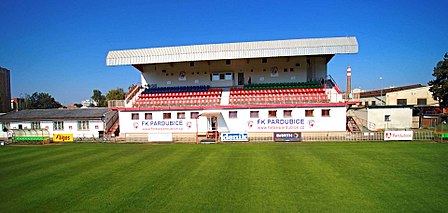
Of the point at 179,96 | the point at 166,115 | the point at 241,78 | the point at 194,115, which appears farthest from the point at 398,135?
the point at 179,96

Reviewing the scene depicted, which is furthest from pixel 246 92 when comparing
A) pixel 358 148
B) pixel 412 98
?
pixel 412 98

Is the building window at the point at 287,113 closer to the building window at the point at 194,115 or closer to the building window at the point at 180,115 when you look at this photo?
the building window at the point at 194,115

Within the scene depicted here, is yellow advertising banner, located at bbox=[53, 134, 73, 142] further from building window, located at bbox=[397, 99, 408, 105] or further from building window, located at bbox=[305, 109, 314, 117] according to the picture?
building window, located at bbox=[397, 99, 408, 105]

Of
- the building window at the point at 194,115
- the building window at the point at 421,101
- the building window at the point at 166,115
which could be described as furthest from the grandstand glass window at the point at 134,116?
the building window at the point at 421,101

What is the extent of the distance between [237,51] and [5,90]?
67.1m

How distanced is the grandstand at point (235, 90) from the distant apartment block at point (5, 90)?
167ft

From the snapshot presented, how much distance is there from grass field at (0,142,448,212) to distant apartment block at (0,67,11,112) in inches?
2300

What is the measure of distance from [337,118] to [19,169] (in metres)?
25.1

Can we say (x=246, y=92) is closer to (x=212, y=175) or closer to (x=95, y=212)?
(x=212, y=175)

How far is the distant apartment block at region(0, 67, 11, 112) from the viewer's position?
197 ft

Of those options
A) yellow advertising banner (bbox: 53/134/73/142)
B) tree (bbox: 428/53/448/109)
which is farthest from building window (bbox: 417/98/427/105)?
yellow advertising banner (bbox: 53/134/73/142)

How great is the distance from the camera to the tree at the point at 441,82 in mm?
34459

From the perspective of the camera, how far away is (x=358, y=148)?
1752 centimetres

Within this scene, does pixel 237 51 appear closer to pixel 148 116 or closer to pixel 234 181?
pixel 148 116
